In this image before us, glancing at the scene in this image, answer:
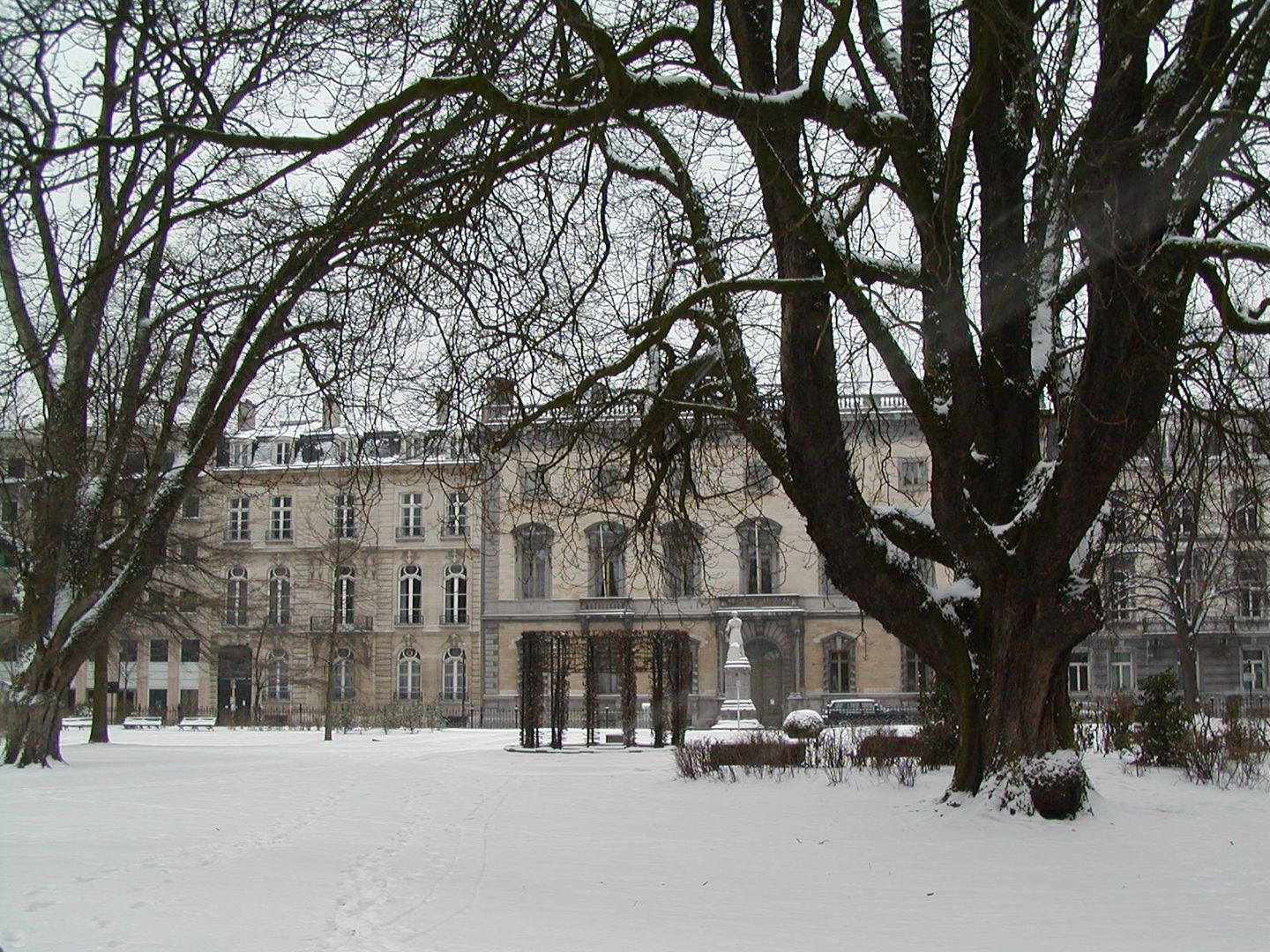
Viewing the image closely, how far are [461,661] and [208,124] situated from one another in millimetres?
43449

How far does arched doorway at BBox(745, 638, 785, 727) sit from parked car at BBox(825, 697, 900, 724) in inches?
120

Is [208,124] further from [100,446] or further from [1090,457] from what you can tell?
[100,446]

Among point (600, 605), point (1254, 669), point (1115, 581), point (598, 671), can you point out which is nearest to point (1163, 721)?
point (1115, 581)

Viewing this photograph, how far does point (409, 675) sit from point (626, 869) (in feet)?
155

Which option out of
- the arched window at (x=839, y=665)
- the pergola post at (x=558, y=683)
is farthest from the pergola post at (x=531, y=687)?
the arched window at (x=839, y=665)

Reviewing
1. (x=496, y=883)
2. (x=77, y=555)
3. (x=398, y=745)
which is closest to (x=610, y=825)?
(x=496, y=883)

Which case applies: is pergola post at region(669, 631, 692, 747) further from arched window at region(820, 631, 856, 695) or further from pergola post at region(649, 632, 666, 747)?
arched window at region(820, 631, 856, 695)

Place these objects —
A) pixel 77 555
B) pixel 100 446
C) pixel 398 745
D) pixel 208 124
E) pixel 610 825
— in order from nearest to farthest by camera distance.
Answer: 1. pixel 610 825
2. pixel 208 124
3. pixel 77 555
4. pixel 100 446
5. pixel 398 745

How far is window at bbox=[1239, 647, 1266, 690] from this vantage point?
159 feet

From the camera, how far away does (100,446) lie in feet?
80.4

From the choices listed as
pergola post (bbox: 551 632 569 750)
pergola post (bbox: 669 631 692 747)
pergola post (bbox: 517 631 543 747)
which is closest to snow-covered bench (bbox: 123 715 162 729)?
pergola post (bbox: 517 631 543 747)

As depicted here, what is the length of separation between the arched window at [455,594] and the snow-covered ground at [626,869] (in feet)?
130

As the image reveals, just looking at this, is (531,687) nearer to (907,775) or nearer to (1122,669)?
(907,775)

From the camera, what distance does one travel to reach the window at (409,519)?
54875 millimetres
